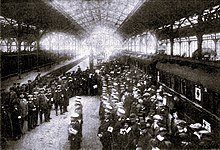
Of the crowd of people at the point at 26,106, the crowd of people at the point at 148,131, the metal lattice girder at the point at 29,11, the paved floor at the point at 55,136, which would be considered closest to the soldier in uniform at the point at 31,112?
the crowd of people at the point at 26,106

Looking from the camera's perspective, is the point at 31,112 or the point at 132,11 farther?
the point at 132,11

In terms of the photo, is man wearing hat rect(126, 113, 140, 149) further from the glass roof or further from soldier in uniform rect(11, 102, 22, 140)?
the glass roof

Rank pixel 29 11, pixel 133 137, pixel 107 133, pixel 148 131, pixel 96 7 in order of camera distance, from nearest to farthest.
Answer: pixel 148 131, pixel 133 137, pixel 107 133, pixel 29 11, pixel 96 7

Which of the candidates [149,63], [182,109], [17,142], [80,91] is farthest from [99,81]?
[17,142]

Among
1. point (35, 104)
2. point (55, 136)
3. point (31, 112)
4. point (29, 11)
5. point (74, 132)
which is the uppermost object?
point (29, 11)

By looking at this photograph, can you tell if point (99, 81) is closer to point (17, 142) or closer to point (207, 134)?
point (17, 142)

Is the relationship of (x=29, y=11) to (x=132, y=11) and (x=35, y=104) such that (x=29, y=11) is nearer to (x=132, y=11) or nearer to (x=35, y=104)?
(x=35, y=104)

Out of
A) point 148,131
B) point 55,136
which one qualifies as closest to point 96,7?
point 55,136

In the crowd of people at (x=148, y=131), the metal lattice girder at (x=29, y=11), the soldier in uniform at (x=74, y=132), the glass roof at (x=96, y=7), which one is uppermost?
the glass roof at (x=96, y=7)

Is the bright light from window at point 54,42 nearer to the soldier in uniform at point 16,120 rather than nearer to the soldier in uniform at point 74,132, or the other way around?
the soldier in uniform at point 16,120

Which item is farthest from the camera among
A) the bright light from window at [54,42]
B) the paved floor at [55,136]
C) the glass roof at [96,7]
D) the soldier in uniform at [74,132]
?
the bright light from window at [54,42]

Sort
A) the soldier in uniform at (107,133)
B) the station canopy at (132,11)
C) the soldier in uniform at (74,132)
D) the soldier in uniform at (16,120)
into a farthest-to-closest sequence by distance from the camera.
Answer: the station canopy at (132,11) → the soldier in uniform at (16,120) → the soldier in uniform at (74,132) → the soldier in uniform at (107,133)

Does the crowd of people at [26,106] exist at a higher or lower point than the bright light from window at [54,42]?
lower

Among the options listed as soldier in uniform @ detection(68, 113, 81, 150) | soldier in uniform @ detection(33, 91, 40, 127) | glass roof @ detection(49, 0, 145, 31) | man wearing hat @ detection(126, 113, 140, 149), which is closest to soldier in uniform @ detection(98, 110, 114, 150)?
soldier in uniform @ detection(68, 113, 81, 150)
